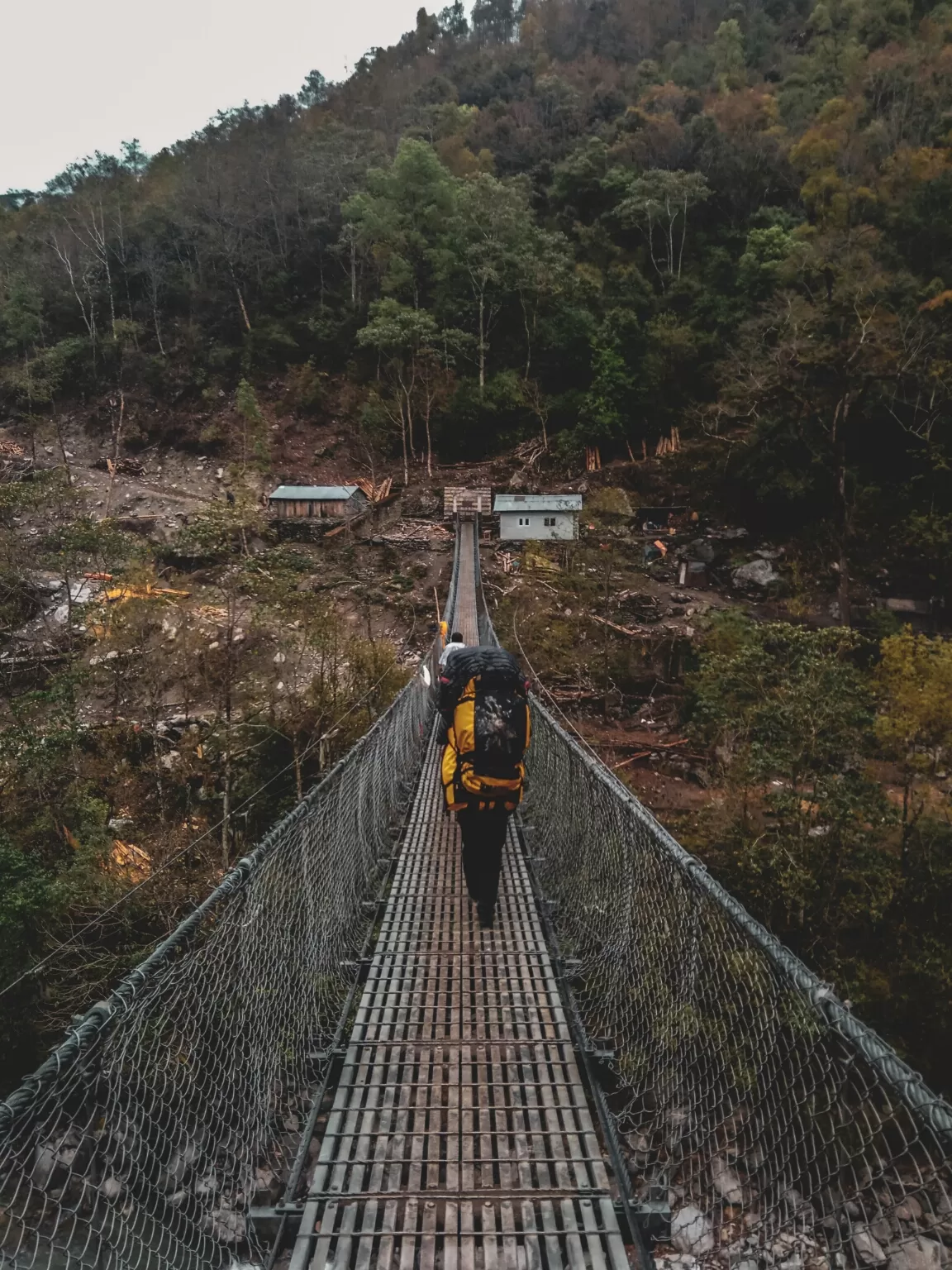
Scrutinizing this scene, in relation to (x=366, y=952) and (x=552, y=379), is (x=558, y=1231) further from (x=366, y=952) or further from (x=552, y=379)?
(x=552, y=379)

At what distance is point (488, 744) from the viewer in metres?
1.95

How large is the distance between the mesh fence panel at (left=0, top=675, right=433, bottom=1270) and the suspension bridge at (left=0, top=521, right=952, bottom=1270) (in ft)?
0.03

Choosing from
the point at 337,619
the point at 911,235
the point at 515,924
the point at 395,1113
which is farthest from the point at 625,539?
the point at 395,1113

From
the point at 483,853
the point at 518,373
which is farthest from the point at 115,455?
the point at 483,853

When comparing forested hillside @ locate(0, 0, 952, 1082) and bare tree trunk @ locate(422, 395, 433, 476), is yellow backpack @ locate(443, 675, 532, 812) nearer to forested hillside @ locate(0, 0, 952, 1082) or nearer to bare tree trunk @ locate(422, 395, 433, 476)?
forested hillside @ locate(0, 0, 952, 1082)

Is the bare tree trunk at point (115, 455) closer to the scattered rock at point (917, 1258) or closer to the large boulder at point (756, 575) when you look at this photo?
the large boulder at point (756, 575)

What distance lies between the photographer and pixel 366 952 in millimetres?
2256

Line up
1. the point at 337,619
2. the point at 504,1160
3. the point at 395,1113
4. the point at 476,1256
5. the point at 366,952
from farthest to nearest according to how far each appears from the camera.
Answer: the point at 337,619 < the point at 366,952 < the point at 395,1113 < the point at 504,1160 < the point at 476,1256

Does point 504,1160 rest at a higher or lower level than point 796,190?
lower

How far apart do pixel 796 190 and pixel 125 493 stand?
19558mm

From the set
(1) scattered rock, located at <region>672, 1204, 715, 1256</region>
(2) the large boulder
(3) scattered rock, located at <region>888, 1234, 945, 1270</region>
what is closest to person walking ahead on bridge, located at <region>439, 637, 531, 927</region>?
(1) scattered rock, located at <region>672, 1204, 715, 1256</region>

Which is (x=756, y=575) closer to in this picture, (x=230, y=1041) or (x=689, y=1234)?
(x=689, y=1234)

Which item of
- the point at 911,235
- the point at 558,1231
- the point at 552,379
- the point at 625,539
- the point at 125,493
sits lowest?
the point at 558,1231

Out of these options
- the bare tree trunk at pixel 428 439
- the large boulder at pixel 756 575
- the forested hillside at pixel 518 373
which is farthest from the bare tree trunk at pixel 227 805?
the bare tree trunk at pixel 428 439
